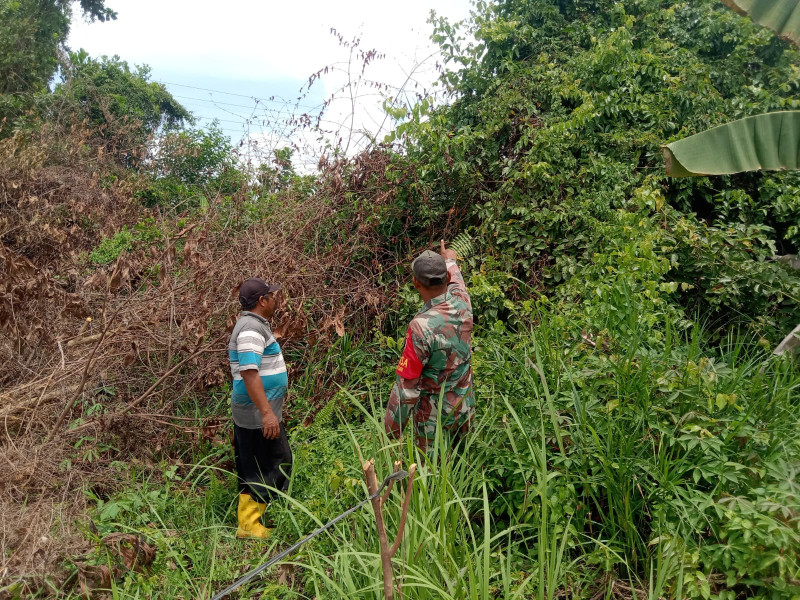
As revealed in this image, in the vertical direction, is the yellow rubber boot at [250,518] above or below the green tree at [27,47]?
below

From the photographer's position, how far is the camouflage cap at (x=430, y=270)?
3.05m

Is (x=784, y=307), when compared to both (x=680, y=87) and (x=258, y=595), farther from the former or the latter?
(x=258, y=595)

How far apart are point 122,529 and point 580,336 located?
3001 millimetres

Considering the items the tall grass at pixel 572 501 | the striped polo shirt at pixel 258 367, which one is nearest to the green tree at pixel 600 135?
the tall grass at pixel 572 501

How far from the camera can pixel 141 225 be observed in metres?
7.18

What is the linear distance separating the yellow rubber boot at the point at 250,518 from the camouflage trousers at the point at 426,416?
100 cm

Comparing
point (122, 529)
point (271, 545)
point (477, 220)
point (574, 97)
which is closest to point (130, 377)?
point (122, 529)

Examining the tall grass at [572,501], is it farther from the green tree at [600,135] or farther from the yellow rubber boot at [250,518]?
the green tree at [600,135]

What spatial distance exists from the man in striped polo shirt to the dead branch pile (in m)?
0.92

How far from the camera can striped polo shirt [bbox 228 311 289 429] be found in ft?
10.9

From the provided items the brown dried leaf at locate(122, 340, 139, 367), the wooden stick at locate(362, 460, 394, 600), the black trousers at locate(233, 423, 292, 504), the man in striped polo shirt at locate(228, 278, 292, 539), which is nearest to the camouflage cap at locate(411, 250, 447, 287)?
the man in striped polo shirt at locate(228, 278, 292, 539)

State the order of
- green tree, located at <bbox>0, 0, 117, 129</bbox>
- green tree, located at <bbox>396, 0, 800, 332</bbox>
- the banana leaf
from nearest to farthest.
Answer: the banana leaf
green tree, located at <bbox>396, 0, 800, 332</bbox>
green tree, located at <bbox>0, 0, 117, 129</bbox>

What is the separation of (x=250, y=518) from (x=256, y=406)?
71 centimetres

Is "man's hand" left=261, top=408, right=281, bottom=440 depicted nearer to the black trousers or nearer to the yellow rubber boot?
the black trousers
